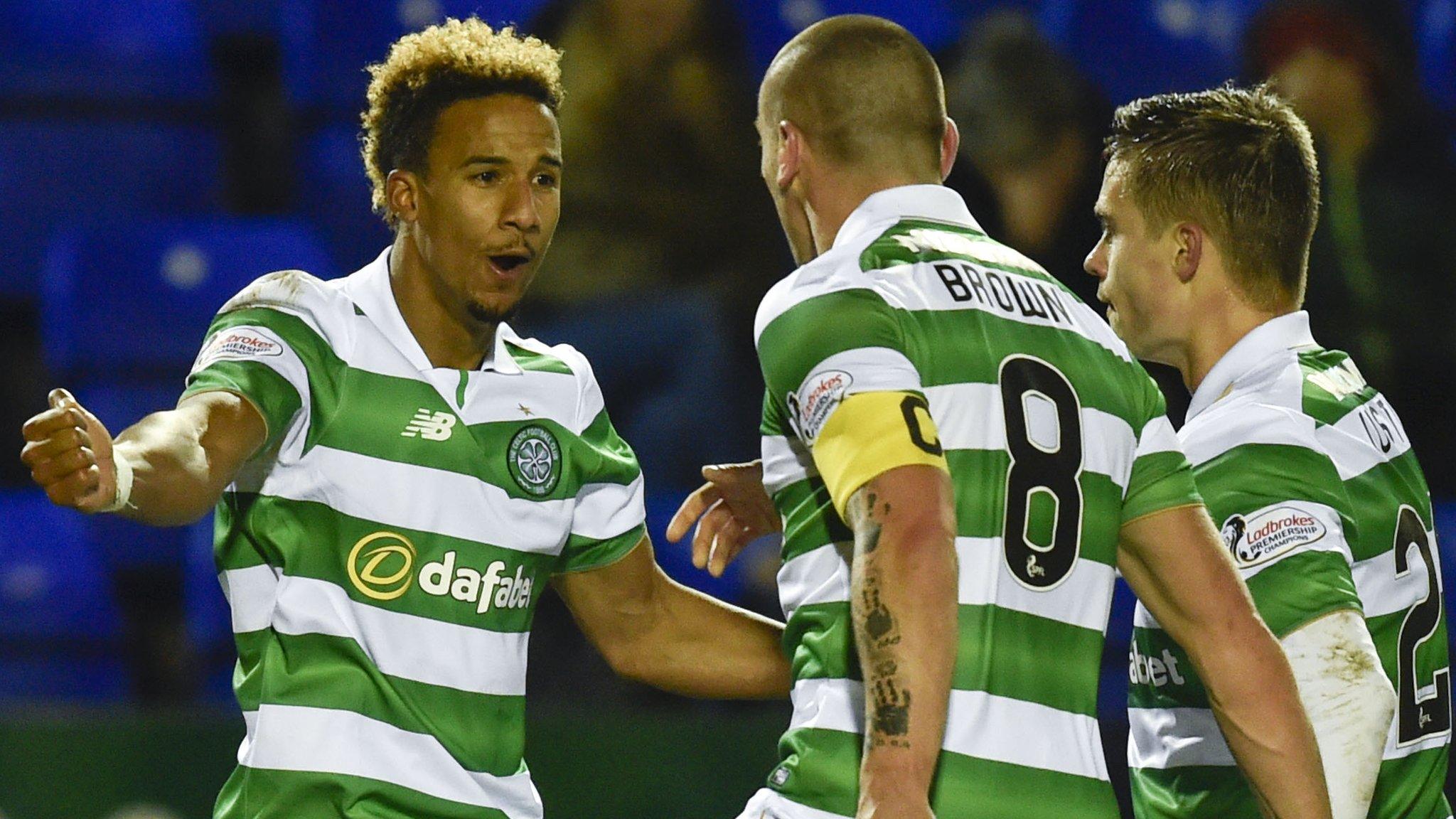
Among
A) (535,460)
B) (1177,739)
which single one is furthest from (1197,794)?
(535,460)

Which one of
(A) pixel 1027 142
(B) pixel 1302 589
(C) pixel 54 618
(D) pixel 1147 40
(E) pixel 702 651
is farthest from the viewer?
(D) pixel 1147 40

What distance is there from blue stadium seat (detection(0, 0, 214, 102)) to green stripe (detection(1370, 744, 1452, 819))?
492 cm

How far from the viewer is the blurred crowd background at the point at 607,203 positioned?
567 centimetres

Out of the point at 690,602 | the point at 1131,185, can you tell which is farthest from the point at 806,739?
the point at 1131,185

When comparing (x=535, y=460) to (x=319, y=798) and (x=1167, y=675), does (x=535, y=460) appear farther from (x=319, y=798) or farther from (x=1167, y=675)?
(x=1167, y=675)

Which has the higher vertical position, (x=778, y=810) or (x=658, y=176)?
(x=658, y=176)

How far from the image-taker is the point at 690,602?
3.52 metres

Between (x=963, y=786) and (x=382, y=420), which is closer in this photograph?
(x=963, y=786)

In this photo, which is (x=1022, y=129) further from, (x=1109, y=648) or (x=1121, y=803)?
(x=1121, y=803)

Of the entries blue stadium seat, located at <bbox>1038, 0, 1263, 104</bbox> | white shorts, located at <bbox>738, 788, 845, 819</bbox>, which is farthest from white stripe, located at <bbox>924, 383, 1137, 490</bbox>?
blue stadium seat, located at <bbox>1038, 0, 1263, 104</bbox>

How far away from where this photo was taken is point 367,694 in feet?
9.78

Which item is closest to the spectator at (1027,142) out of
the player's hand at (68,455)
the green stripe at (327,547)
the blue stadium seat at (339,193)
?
the blue stadium seat at (339,193)

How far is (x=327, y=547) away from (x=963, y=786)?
1.13 metres

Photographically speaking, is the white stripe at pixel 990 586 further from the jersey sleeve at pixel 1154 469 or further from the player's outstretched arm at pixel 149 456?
the player's outstretched arm at pixel 149 456
